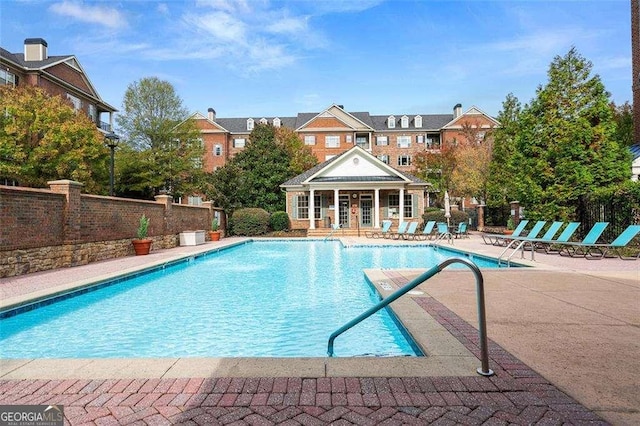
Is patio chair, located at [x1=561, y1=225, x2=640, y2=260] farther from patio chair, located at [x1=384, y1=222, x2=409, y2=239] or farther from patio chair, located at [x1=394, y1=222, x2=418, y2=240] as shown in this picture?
patio chair, located at [x1=384, y1=222, x2=409, y2=239]

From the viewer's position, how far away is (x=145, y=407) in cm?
261

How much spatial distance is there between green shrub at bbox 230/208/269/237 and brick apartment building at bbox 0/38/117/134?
11.0 metres

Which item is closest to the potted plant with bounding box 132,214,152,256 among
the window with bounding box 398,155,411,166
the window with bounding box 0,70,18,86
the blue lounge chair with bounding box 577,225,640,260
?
the blue lounge chair with bounding box 577,225,640,260

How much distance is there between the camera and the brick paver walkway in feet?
7.92

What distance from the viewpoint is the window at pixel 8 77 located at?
1021 inches

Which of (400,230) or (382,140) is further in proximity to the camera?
(382,140)

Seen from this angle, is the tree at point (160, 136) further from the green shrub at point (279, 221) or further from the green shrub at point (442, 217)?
the green shrub at point (442, 217)

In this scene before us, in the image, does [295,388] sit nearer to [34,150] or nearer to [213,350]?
[213,350]

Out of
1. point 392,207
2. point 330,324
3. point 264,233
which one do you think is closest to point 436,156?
point 392,207

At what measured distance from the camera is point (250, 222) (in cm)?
2673

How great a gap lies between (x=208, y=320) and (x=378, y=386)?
4.20 m

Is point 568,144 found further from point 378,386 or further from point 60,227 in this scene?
point 60,227

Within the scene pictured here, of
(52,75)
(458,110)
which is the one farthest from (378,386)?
(458,110)

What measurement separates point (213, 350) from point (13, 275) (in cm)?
746
